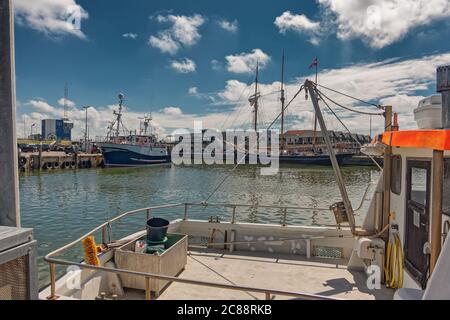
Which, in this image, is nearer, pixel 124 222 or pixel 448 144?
pixel 448 144

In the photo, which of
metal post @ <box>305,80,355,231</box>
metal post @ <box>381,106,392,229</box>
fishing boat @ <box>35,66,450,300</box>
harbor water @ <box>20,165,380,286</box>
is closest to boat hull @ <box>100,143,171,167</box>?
harbor water @ <box>20,165,380,286</box>

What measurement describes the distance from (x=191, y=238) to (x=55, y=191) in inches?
1037

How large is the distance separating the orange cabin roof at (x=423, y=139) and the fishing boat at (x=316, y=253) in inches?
0.8

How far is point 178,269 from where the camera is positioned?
6422 millimetres

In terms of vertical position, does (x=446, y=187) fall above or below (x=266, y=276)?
above

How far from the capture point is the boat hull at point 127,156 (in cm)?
6284

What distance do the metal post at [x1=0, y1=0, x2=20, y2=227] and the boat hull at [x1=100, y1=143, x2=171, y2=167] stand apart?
64.5 m

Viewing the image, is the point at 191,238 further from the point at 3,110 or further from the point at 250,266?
the point at 3,110

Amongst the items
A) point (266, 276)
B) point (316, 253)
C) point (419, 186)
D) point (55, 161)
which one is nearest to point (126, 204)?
point (316, 253)

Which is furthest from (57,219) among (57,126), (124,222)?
(57,126)

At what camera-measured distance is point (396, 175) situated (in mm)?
5980

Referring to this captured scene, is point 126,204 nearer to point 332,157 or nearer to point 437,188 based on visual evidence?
point 332,157

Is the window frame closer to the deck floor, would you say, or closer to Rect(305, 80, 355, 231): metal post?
Rect(305, 80, 355, 231): metal post

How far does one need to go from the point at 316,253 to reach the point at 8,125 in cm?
733
